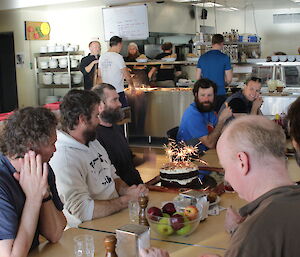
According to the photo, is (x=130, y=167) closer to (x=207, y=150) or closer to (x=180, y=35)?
(x=207, y=150)

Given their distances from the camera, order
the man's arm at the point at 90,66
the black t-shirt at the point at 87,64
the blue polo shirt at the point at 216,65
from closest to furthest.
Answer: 1. the blue polo shirt at the point at 216,65
2. the man's arm at the point at 90,66
3. the black t-shirt at the point at 87,64

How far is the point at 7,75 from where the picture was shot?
10.6 m

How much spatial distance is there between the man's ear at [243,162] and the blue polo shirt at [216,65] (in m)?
5.95

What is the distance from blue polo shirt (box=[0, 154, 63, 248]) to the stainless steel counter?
565 centimetres

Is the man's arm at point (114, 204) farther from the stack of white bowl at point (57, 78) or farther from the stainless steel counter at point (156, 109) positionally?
the stack of white bowl at point (57, 78)

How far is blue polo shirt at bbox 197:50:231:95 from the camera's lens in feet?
23.6

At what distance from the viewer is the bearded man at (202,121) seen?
13.5ft

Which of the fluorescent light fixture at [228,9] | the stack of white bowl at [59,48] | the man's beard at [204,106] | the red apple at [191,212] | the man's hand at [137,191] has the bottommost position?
the man's hand at [137,191]

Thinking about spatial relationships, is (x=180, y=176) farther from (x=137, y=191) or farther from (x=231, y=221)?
(x=231, y=221)

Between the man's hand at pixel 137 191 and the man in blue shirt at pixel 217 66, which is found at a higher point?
the man in blue shirt at pixel 217 66

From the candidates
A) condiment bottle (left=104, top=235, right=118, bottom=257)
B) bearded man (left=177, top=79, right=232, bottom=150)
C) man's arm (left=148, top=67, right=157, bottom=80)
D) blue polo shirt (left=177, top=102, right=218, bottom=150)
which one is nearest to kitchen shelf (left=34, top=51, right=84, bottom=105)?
man's arm (left=148, top=67, right=157, bottom=80)

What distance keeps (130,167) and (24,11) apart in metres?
6.96

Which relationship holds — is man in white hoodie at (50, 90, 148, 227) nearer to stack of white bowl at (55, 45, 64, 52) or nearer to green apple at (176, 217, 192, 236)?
green apple at (176, 217, 192, 236)

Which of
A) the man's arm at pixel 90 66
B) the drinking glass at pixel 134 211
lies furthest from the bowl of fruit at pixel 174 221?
the man's arm at pixel 90 66
